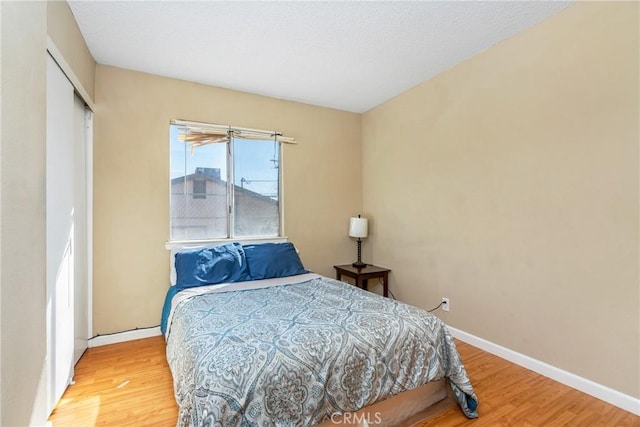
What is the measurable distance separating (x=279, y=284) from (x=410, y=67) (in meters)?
2.39

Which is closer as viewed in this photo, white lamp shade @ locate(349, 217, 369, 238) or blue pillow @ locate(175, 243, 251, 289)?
blue pillow @ locate(175, 243, 251, 289)

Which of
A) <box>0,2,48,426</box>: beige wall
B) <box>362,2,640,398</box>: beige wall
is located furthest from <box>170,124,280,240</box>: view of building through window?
<box>0,2,48,426</box>: beige wall

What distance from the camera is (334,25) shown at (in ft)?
7.23

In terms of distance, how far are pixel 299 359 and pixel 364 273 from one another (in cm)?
214

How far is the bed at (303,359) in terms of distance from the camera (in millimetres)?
1273

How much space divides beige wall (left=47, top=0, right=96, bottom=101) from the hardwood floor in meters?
2.23

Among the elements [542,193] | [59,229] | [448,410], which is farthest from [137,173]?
[542,193]

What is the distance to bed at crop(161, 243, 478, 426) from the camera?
1273 mm

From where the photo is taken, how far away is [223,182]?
3.31m

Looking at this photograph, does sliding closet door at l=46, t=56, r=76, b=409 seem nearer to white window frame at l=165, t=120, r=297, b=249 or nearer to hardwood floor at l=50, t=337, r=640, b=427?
hardwood floor at l=50, t=337, r=640, b=427

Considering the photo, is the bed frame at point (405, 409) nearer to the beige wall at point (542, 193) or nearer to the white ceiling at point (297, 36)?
the beige wall at point (542, 193)

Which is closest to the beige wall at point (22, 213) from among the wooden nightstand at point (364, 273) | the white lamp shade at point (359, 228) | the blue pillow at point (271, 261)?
the blue pillow at point (271, 261)

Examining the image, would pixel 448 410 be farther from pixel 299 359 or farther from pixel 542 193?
pixel 542 193

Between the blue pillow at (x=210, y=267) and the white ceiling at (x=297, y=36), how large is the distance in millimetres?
1755
